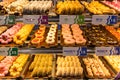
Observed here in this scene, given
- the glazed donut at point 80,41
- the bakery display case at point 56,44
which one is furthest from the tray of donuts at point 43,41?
the glazed donut at point 80,41

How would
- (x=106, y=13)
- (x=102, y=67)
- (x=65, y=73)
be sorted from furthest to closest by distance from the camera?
(x=102, y=67) < (x=65, y=73) < (x=106, y=13)

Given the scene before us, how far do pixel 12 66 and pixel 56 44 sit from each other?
0.70 metres

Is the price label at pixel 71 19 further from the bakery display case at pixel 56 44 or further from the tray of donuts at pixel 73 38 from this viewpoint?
the tray of donuts at pixel 73 38

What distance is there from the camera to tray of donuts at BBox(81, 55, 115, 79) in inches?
116

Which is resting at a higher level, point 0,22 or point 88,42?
point 0,22

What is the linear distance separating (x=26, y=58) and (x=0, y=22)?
3.40 ft

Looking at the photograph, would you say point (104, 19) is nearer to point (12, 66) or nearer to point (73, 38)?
point (73, 38)

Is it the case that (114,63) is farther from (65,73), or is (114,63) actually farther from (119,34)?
(65,73)

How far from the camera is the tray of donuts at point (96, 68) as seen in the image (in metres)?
2.94

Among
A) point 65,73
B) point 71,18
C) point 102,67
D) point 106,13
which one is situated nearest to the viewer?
point 71,18

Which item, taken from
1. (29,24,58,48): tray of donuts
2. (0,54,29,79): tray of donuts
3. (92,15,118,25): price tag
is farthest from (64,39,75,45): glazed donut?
(0,54,29,79): tray of donuts

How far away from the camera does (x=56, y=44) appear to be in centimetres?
276

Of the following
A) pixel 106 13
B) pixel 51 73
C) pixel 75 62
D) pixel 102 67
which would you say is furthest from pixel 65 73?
pixel 106 13

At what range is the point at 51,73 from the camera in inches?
115
